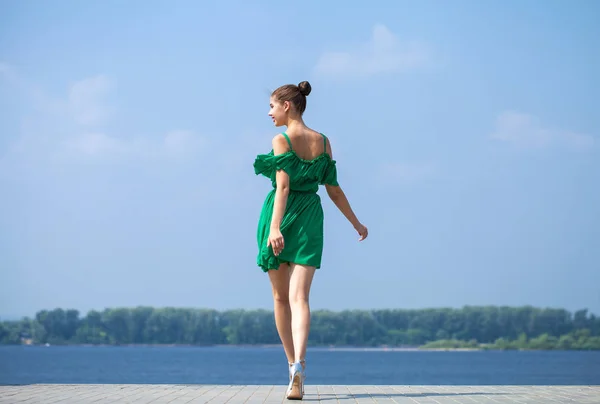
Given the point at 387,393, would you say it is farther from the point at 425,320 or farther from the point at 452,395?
the point at 425,320

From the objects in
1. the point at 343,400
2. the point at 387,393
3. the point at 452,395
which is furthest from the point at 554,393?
the point at 343,400

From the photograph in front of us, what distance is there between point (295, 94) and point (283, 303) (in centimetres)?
152

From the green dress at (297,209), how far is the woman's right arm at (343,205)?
117mm

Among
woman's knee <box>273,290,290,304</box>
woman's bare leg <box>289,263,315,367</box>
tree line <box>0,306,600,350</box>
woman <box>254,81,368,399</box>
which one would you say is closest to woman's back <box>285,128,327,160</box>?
woman <box>254,81,368,399</box>

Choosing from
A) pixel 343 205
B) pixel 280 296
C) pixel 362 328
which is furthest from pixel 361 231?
pixel 362 328

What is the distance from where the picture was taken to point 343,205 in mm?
7277

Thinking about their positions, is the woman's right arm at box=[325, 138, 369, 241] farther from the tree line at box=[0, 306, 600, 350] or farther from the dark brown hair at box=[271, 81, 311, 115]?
the tree line at box=[0, 306, 600, 350]

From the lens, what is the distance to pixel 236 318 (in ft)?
443

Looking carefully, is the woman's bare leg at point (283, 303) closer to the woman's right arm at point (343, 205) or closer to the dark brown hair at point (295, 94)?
the woman's right arm at point (343, 205)

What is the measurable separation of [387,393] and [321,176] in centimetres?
170

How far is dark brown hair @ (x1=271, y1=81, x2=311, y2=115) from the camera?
23.0 feet

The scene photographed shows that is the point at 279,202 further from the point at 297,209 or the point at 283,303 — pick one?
the point at 283,303

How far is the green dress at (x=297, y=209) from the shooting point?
6770 mm

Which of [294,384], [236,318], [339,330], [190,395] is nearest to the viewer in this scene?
[294,384]
